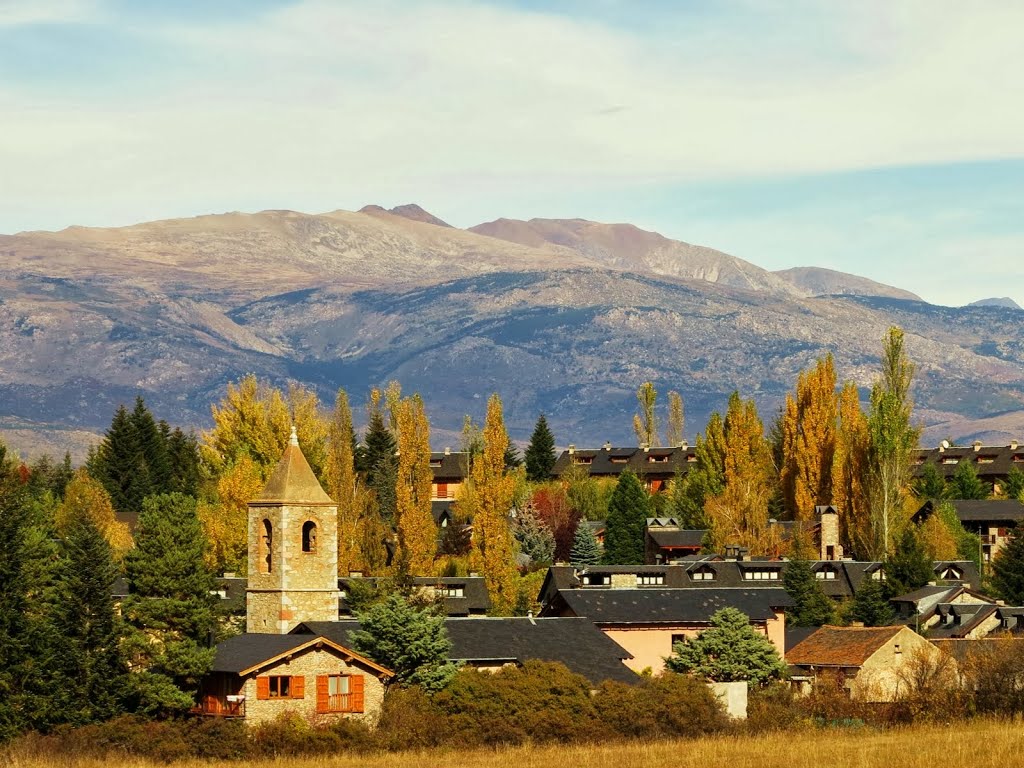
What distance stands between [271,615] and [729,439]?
48.1m

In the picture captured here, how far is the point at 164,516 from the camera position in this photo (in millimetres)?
64375

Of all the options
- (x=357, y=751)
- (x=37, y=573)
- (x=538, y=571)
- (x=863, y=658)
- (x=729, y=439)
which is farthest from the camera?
(x=729, y=439)

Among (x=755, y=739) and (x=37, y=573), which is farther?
(x=37, y=573)

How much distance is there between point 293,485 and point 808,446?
149 ft

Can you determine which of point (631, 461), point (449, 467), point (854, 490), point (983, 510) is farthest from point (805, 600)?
point (631, 461)

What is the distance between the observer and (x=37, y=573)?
201ft

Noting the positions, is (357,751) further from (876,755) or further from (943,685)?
(943,685)

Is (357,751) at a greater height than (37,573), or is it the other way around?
(37,573)

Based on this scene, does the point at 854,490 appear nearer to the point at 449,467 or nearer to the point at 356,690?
the point at 356,690

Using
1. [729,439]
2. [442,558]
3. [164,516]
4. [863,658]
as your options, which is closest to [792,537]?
[729,439]

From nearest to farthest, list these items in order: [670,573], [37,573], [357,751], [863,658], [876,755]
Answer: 1. [876,755]
2. [357,751]
3. [37,573]
4. [863,658]
5. [670,573]

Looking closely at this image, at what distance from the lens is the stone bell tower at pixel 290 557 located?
65062 mm

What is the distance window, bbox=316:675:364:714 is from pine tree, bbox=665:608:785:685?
14.3m

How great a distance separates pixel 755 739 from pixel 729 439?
53.1 m
